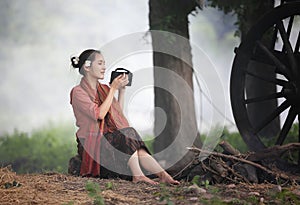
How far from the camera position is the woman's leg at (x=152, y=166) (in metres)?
4.96

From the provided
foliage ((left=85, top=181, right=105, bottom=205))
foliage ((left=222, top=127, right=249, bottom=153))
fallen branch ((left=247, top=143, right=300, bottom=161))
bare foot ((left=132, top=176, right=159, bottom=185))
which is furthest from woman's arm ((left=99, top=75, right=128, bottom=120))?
foliage ((left=222, top=127, right=249, bottom=153))

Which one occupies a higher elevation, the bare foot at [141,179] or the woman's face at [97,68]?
Answer: the woman's face at [97,68]

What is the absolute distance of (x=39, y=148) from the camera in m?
11.7

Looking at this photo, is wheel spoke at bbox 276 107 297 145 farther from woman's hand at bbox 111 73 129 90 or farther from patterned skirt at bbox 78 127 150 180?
woman's hand at bbox 111 73 129 90

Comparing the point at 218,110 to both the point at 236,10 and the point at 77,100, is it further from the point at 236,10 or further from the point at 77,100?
the point at 236,10

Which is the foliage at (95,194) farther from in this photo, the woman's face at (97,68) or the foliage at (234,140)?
the foliage at (234,140)

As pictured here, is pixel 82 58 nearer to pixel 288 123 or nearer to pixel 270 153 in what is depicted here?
pixel 270 153

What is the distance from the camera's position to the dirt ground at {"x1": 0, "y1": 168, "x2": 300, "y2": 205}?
13.1 feet

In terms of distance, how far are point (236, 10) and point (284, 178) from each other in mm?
4539

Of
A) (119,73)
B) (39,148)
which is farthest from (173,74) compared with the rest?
(39,148)

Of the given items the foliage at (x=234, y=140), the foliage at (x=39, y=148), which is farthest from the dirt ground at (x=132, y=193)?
the foliage at (x=39, y=148)

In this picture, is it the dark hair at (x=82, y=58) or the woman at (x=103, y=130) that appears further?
the dark hair at (x=82, y=58)

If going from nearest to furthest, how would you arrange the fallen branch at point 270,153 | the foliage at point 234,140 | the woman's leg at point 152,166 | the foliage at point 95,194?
the foliage at point 95,194 < the woman's leg at point 152,166 < the fallen branch at point 270,153 < the foliage at point 234,140

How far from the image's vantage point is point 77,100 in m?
5.11
